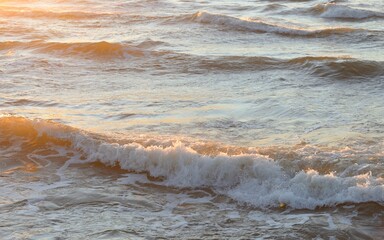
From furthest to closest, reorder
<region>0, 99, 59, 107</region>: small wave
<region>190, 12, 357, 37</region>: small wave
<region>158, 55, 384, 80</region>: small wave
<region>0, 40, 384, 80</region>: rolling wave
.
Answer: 1. <region>190, 12, 357, 37</region>: small wave
2. <region>0, 40, 384, 80</region>: rolling wave
3. <region>158, 55, 384, 80</region>: small wave
4. <region>0, 99, 59, 107</region>: small wave

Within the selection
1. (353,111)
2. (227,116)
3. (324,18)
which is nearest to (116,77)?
(227,116)

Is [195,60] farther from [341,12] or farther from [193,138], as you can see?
[341,12]

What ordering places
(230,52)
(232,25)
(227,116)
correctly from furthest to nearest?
(232,25) → (230,52) → (227,116)

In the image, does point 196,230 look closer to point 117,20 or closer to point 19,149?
point 19,149

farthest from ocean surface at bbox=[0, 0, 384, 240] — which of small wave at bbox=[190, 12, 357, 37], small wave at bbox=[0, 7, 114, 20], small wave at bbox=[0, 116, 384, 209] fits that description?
small wave at bbox=[0, 7, 114, 20]

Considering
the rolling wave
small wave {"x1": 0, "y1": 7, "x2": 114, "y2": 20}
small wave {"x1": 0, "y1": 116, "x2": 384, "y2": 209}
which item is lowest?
small wave {"x1": 0, "y1": 7, "x2": 114, "y2": 20}

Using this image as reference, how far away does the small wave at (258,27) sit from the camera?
66.4ft

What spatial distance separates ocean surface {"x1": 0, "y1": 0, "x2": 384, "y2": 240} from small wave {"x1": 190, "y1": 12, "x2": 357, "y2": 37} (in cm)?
60

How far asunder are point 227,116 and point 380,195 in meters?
3.97

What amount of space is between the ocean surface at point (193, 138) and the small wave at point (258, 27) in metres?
0.60

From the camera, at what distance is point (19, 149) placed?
9.79m

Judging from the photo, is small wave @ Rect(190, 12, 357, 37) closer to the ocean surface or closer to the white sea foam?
the ocean surface

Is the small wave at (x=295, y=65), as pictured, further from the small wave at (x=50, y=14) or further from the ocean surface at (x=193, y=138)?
the small wave at (x=50, y=14)

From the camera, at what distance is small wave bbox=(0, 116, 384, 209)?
7.28 m
